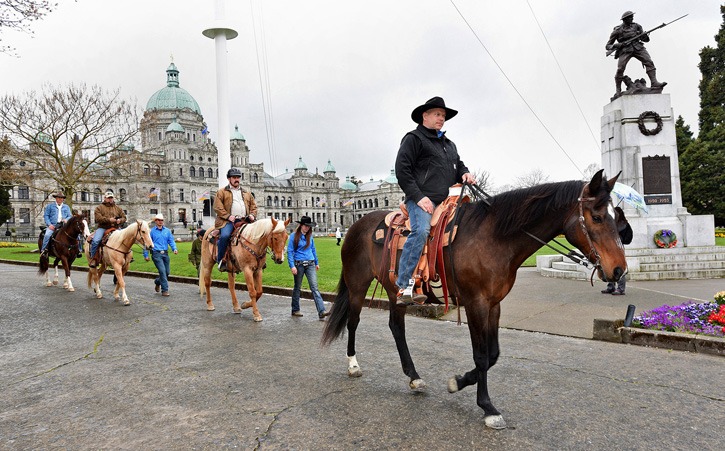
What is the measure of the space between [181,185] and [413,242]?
91.3m

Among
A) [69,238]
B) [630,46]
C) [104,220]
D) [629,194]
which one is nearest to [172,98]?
[69,238]

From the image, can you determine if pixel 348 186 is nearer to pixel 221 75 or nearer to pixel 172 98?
pixel 172 98

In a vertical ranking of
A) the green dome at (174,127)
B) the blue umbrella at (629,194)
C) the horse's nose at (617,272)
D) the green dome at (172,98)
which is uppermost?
the green dome at (172,98)

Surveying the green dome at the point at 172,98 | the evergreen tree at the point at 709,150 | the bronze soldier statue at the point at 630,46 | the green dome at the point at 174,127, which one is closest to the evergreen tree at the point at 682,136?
the evergreen tree at the point at 709,150

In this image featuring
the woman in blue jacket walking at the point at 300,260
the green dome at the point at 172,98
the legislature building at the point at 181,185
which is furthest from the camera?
the green dome at the point at 172,98

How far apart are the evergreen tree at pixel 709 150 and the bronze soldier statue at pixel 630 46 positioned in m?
28.6

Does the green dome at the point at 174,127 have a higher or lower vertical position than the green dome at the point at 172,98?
lower

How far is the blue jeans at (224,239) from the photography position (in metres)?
9.27

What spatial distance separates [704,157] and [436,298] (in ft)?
138

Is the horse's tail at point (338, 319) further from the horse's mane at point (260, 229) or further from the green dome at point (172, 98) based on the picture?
the green dome at point (172, 98)

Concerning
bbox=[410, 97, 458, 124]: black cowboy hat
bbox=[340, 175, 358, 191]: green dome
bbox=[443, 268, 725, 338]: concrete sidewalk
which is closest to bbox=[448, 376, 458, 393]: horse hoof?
bbox=[410, 97, 458, 124]: black cowboy hat

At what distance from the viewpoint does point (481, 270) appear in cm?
399

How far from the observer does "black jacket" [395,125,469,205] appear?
4.45 metres

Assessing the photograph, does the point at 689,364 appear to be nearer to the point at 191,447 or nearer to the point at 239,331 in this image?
the point at 191,447
